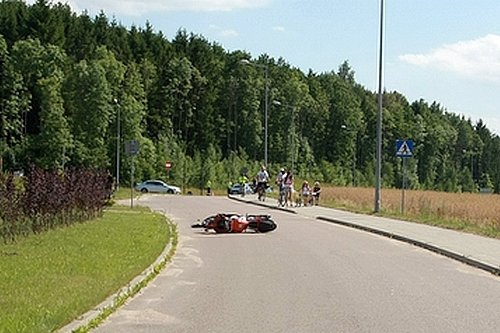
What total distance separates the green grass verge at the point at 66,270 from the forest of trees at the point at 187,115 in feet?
126

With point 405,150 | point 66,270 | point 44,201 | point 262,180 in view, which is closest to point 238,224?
point 44,201

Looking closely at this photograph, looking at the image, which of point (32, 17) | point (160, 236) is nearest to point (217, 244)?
point (160, 236)

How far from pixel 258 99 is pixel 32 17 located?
38.9 m

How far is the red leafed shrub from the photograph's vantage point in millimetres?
17453

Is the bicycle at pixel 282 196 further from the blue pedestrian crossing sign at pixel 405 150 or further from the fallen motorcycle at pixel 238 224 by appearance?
the fallen motorcycle at pixel 238 224

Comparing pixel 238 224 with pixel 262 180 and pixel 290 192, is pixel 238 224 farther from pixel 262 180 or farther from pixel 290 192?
pixel 262 180

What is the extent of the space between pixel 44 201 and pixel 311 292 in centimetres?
987

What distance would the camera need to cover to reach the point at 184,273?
542 inches

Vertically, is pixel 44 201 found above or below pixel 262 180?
above

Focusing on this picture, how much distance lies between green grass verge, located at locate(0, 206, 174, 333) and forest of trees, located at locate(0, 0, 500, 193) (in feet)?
126

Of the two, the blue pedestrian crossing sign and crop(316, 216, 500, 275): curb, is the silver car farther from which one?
crop(316, 216, 500, 275): curb

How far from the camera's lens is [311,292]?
A: 11633 millimetres

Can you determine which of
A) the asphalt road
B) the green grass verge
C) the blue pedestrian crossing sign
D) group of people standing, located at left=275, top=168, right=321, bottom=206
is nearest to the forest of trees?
group of people standing, located at left=275, top=168, right=321, bottom=206

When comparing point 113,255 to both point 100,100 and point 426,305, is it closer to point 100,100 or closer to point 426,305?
point 426,305
